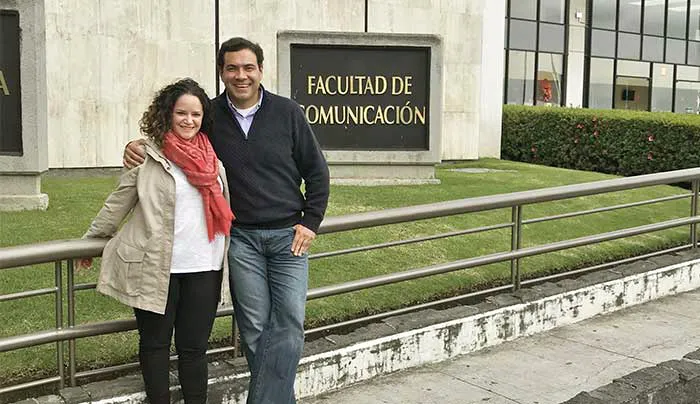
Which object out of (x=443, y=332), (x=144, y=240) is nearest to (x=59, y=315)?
(x=144, y=240)

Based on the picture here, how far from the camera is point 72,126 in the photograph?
11.8 meters

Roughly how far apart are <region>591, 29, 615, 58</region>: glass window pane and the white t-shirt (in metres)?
23.9

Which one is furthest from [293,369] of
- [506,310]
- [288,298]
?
[506,310]

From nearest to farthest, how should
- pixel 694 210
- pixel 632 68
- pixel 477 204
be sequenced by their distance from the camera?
pixel 477 204
pixel 694 210
pixel 632 68

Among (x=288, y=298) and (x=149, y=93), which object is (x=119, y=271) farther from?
(x=149, y=93)

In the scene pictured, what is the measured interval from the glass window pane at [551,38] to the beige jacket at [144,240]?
22.2m

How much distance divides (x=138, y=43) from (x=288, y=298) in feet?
29.4

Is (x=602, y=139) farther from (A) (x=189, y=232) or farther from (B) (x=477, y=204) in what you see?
(A) (x=189, y=232)

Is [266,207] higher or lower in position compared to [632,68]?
lower

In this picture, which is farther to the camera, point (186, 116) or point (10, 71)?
point (10, 71)

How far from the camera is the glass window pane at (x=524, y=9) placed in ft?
77.5

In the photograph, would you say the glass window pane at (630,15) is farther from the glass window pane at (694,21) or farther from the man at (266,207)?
the man at (266,207)

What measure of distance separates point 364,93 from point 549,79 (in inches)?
628

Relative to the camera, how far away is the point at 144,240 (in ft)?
11.7
